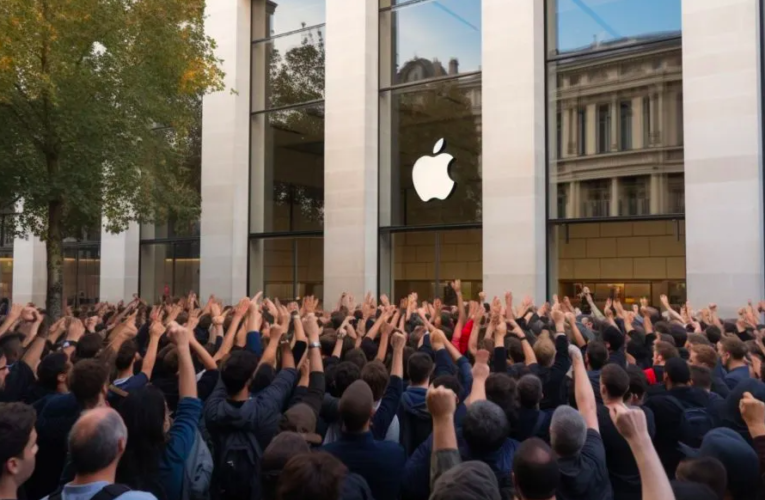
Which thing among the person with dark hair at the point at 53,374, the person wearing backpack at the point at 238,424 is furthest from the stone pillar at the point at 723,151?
the person with dark hair at the point at 53,374

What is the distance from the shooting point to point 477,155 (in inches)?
666

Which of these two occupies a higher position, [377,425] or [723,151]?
[723,151]

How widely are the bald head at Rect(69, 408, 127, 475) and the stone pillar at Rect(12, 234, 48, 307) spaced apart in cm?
2755

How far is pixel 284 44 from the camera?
21.0 metres

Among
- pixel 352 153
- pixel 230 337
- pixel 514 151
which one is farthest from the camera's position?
pixel 352 153

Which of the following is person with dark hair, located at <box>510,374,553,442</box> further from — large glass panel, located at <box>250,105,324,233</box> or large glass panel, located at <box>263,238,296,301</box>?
large glass panel, located at <box>263,238,296,301</box>

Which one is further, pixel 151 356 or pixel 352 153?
pixel 352 153

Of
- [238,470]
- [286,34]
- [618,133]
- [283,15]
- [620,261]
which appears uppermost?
[283,15]

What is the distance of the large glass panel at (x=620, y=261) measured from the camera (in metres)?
16.0

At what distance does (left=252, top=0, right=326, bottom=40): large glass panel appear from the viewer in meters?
20.3

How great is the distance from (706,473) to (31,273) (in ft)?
95.8

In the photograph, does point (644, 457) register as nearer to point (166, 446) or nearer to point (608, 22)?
point (166, 446)

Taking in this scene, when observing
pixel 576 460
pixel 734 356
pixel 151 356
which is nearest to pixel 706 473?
pixel 576 460

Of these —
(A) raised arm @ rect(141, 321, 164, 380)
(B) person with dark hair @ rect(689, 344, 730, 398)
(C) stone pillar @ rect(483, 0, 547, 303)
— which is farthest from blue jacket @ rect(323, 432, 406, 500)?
(C) stone pillar @ rect(483, 0, 547, 303)
